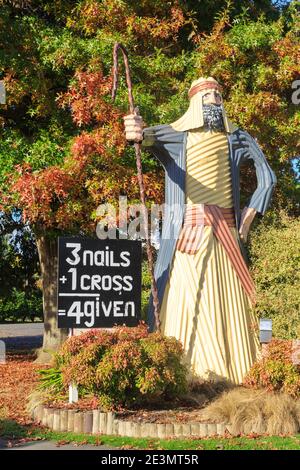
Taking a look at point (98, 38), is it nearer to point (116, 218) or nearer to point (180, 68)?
point (180, 68)

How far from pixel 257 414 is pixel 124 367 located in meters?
1.47

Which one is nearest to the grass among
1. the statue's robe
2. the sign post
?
the sign post

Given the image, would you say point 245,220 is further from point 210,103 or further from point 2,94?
point 2,94

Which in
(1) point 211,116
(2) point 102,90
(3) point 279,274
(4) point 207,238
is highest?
(2) point 102,90

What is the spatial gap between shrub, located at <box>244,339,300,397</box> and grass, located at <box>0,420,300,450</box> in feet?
2.78

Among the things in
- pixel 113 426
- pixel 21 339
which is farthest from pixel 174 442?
pixel 21 339

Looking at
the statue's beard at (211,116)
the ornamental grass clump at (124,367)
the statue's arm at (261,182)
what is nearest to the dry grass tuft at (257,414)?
the ornamental grass clump at (124,367)

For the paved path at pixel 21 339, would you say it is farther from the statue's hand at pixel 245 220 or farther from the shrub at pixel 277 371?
the shrub at pixel 277 371

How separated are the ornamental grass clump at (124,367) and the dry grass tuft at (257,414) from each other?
605 mm

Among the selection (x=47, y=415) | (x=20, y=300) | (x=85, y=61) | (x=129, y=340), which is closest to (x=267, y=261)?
(x=129, y=340)

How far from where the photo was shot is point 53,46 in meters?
12.1

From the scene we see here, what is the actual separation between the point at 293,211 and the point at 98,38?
6052 mm

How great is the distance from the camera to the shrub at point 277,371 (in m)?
7.83

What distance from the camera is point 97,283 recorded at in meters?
8.45
